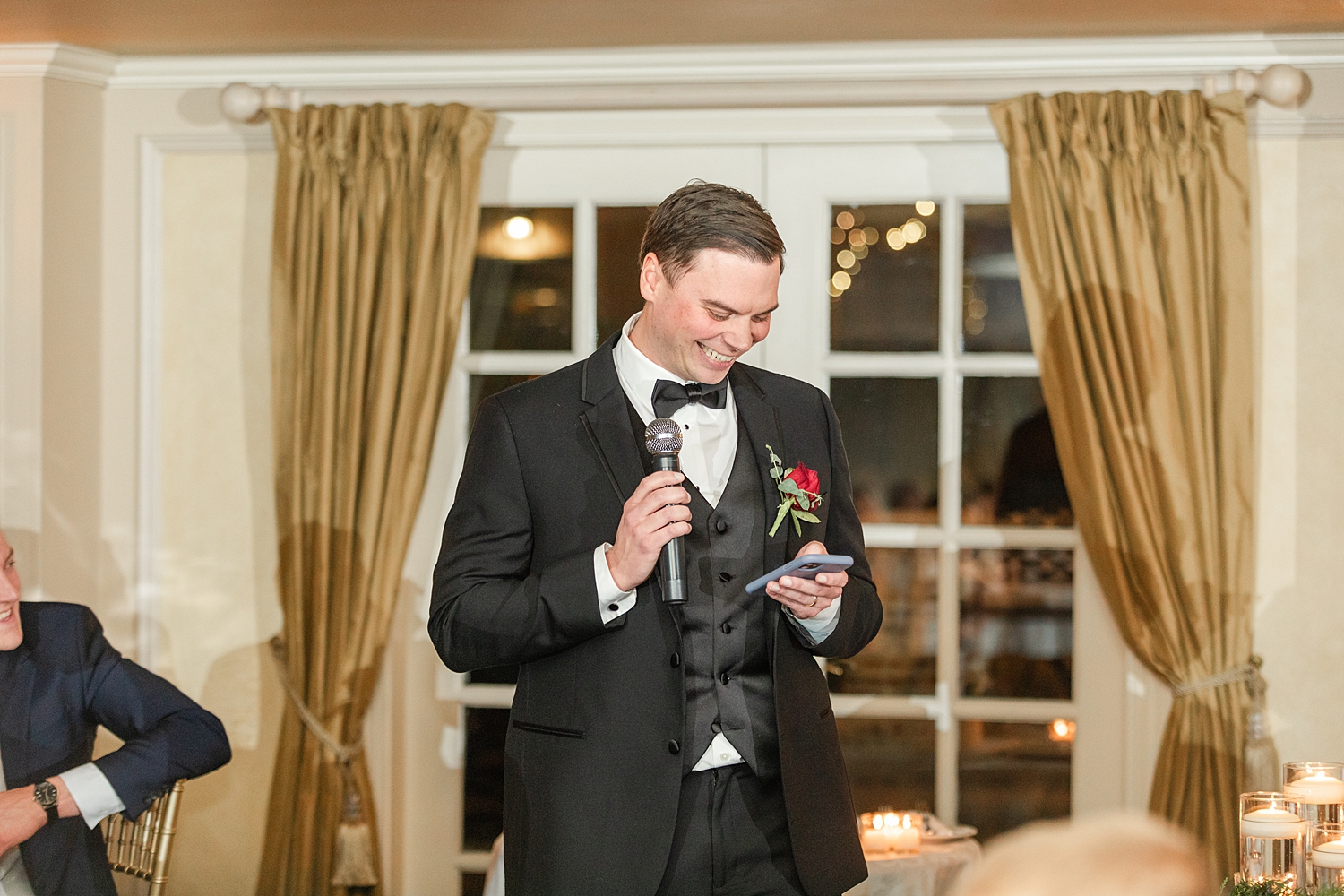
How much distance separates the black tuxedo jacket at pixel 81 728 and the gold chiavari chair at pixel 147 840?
0.23 ft

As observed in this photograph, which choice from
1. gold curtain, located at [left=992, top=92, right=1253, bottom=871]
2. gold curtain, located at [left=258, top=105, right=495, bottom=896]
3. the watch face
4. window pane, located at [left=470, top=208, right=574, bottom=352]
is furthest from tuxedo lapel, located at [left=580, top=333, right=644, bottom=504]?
gold curtain, located at [left=992, top=92, right=1253, bottom=871]

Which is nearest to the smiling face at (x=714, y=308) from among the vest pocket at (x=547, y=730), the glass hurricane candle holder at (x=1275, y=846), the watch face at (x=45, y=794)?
the vest pocket at (x=547, y=730)

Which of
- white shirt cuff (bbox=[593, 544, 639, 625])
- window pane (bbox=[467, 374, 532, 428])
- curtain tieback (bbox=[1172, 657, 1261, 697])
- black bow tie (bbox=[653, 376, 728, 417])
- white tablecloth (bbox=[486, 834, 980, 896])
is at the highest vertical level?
window pane (bbox=[467, 374, 532, 428])

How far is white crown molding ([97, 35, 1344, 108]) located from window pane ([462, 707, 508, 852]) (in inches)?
75.9

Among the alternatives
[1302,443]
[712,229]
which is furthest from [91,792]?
[1302,443]

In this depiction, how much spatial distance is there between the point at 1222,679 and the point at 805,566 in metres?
2.29

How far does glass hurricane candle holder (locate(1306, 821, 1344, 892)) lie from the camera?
2217 mm

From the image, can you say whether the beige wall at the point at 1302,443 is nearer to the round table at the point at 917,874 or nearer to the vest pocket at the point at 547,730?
the round table at the point at 917,874

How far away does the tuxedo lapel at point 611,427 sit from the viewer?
2076 mm

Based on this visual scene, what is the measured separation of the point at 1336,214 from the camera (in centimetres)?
370

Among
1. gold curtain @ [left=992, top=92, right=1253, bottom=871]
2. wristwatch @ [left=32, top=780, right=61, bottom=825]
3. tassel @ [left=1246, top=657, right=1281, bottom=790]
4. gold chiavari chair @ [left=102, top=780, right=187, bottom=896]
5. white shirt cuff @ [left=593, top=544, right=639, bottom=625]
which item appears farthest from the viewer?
gold curtain @ [left=992, top=92, right=1253, bottom=871]

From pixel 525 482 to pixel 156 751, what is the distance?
1.18 metres

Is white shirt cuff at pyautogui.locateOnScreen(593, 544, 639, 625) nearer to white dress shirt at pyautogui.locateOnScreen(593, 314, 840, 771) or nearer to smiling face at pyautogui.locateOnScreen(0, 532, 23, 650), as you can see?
white dress shirt at pyautogui.locateOnScreen(593, 314, 840, 771)

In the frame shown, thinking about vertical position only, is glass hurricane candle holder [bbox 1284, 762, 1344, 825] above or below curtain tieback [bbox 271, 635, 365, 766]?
above
